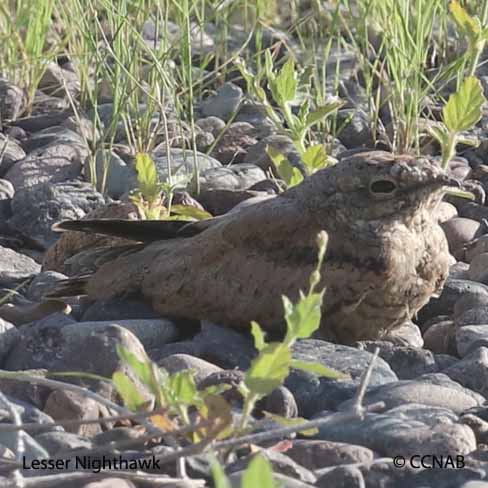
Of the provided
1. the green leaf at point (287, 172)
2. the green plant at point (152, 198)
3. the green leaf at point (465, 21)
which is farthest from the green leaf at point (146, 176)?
the green leaf at point (465, 21)

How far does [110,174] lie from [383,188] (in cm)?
171

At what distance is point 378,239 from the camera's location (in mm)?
3492

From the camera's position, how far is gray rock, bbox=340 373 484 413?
3.04 m

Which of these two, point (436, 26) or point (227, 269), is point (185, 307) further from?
point (436, 26)

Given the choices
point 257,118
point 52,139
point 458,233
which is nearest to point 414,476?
point 458,233

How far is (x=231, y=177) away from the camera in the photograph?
193 inches

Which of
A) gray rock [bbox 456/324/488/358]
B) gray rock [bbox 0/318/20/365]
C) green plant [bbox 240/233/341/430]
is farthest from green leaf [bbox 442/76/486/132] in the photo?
green plant [bbox 240/233/341/430]

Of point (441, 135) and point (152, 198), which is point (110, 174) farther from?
point (441, 135)

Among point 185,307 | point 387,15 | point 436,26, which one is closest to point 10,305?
point 185,307

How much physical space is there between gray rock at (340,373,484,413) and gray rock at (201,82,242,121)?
276 cm

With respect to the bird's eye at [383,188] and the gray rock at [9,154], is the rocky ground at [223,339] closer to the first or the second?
the gray rock at [9,154]

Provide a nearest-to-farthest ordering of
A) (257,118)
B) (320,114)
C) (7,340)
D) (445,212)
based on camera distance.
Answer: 1. (7,340)
2. (320,114)
3. (445,212)
4. (257,118)

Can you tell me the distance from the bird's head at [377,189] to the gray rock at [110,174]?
1.49m

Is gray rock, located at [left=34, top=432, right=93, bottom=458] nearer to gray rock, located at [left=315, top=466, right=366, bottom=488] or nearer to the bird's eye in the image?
gray rock, located at [left=315, top=466, right=366, bottom=488]
